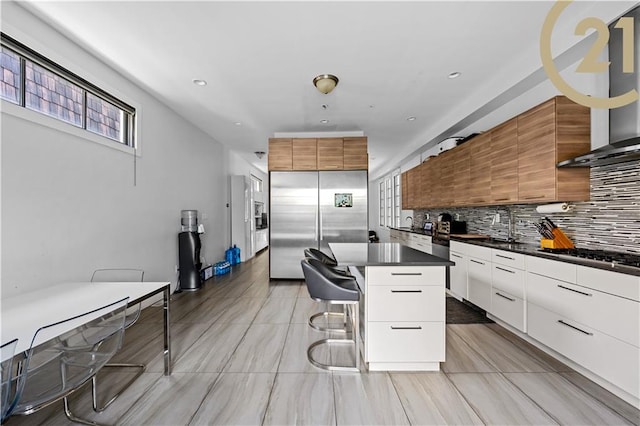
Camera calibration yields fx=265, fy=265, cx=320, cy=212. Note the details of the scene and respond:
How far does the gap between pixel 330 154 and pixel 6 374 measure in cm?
453

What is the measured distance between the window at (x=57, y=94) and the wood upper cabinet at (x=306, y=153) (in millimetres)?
2598

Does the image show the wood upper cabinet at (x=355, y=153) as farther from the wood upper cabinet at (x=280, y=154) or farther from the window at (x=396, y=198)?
the window at (x=396, y=198)

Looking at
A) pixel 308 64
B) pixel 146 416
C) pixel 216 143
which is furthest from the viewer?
pixel 216 143

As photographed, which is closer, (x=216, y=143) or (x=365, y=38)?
(x=365, y=38)

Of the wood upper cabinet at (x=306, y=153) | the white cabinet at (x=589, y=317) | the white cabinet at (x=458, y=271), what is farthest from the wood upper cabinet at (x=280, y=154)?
the white cabinet at (x=589, y=317)

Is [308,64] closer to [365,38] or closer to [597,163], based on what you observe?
[365,38]

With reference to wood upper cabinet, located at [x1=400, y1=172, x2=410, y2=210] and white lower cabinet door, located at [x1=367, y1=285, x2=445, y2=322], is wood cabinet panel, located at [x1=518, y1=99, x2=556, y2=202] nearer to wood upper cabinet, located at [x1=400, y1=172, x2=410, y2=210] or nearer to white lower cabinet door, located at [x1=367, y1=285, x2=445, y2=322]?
white lower cabinet door, located at [x1=367, y1=285, x2=445, y2=322]

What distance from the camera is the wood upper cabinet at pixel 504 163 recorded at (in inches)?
116

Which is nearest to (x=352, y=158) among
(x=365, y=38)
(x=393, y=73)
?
(x=393, y=73)

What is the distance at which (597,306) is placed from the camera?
6.07ft

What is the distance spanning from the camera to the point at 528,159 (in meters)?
2.76

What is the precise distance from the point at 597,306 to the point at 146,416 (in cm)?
311

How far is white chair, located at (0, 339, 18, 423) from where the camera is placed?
1019 mm

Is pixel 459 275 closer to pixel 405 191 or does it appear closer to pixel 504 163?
pixel 504 163
